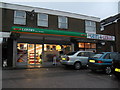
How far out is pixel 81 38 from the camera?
52.0ft

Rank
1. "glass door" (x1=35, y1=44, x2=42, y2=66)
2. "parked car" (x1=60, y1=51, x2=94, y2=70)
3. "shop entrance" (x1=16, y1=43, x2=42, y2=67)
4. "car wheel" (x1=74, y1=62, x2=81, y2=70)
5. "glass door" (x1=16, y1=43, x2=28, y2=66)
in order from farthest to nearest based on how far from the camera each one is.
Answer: "glass door" (x1=35, y1=44, x2=42, y2=66) < "shop entrance" (x1=16, y1=43, x2=42, y2=67) < "glass door" (x1=16, y1=43, x2=28, y2=66) < "car wheel" (x1=74, y1=62, x2=81, y2=70) < "parked car" (x1=60, y1=51, x2=94, y2=70)

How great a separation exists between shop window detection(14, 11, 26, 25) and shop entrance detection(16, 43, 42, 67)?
269cm

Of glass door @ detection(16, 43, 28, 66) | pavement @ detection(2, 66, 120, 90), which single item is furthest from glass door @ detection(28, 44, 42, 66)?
pavement @ detection(2, 66, 120, 90)

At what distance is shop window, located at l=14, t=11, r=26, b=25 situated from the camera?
15117 mm

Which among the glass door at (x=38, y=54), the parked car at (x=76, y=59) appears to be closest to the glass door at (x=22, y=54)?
the glass door at (x=38, y=54)

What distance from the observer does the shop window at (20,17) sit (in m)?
15.1

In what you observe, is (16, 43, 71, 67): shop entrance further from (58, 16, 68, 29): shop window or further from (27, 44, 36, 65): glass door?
(58, 16, 68, 29): shop window

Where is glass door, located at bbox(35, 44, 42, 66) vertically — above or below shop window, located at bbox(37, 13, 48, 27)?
below

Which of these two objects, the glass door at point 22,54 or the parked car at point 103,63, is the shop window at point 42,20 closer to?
the glass door at point 22,54

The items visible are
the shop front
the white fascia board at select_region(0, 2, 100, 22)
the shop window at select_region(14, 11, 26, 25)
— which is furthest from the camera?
the shop window at select_region(14, 11, 26, 25)

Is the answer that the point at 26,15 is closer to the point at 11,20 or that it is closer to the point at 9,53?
the point at 11,20

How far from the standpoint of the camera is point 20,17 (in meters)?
15.3

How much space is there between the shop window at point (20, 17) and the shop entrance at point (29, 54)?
2.69 m

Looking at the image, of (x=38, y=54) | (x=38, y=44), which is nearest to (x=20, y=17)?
(x=38, y=44)
